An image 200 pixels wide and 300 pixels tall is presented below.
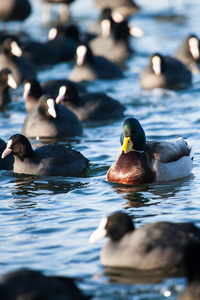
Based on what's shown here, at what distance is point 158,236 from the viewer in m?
6.91

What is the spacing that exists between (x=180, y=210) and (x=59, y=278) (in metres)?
2.84

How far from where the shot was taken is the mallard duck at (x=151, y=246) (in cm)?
687

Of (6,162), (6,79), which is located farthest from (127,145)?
(6,79)

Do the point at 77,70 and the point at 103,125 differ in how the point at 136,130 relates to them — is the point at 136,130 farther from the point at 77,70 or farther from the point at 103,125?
the point at 77,70

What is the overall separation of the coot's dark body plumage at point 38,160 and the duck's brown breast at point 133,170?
0.78 metres

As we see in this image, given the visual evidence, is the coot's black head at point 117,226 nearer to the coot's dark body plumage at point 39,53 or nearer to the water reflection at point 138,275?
the water reflection at point 138,275

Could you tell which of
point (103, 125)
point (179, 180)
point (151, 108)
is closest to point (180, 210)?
point (179, 180)

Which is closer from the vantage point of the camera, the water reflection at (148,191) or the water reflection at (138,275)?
the water reflection at (138,275)

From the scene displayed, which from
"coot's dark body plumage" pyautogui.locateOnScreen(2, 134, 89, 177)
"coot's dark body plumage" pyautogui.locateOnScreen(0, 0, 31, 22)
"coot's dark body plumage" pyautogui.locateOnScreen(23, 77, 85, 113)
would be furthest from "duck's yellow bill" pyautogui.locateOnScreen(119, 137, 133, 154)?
"coot's dark body plumage" pyautogui.locateOnScreen(0, 0, 31, 22)

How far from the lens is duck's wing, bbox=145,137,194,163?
10.2m

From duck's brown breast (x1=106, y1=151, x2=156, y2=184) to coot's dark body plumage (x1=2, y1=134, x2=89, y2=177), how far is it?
78cm

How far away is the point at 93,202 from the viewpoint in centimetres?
932

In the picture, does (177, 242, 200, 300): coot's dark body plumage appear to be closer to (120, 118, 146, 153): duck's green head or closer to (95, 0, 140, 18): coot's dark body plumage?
(120, 118, 146, 153): duck's green head

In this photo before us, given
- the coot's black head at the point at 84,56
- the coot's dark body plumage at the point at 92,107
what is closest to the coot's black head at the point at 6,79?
Answer: the coot's dark body plumage at the point at 92,107
